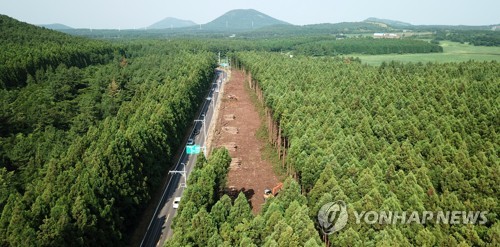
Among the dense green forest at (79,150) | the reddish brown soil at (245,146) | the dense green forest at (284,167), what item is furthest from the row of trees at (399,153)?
the dense green forest at (79,150)

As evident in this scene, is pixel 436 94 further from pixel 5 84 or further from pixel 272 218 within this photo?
pixel 5 84

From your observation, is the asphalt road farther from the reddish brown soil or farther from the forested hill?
the forested hill

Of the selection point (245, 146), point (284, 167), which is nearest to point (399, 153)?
point (284, 167)

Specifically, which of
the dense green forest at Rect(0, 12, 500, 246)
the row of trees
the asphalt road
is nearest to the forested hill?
the dense green forest at Rect(0, 12, 500, 246)

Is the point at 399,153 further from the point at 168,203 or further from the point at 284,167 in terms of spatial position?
the point at 168,203

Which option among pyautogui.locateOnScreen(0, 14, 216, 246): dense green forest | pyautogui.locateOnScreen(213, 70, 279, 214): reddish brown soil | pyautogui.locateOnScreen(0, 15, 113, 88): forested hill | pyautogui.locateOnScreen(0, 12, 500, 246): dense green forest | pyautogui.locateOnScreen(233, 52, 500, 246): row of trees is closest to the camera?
pyautogui.locateOnScreen(233, 52, 500, 246): row of trees

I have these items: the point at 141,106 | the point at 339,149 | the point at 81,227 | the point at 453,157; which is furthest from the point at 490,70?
the point at 81,227
